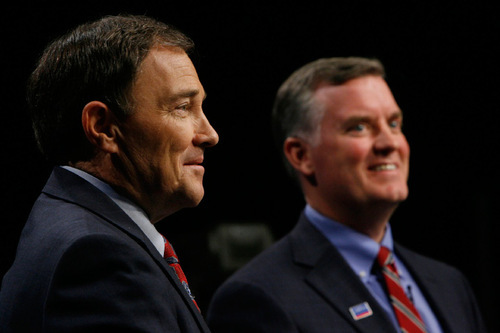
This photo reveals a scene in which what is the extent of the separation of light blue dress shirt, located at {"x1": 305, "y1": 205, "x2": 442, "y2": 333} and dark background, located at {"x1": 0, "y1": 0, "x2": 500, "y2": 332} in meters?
0.82

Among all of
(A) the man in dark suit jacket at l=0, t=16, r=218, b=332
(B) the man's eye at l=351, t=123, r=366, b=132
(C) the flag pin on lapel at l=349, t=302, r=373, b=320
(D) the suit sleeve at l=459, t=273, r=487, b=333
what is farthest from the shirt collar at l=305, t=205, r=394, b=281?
(A) the man in dark suit jacket at l=0, t=16, r=218, b=332

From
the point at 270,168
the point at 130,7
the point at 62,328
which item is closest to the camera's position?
the point at 62,328

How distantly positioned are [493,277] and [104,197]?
2.82 meters

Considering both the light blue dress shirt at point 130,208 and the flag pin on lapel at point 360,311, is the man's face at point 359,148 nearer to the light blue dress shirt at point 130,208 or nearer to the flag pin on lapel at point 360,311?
the flag pin on lapel at point 360,311

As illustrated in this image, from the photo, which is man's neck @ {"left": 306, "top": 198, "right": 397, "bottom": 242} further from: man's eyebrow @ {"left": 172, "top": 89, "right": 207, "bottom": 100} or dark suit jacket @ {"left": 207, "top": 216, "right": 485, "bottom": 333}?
man's eyebrow @ {"left": 172, "top": 89, "right": 207, "bottom": 100}

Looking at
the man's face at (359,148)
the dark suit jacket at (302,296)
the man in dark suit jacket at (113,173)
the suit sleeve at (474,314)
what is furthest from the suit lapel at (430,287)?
the man in dark suit jacket at (113,173)

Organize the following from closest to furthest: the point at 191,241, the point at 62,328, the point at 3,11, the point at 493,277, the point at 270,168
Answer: the point at 62,328 < the point at 3,11 < the point at 191,241 < the point at 270,168 < the point at 493,277

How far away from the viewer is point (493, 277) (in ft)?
12.0

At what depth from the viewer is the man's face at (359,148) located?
2.42m

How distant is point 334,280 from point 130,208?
40.6 inches

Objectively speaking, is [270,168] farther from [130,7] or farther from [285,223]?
[130,7]

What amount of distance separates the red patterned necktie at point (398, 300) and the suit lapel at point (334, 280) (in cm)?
9

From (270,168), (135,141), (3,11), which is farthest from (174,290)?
(270,168)

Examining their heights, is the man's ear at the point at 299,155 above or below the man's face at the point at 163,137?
below
